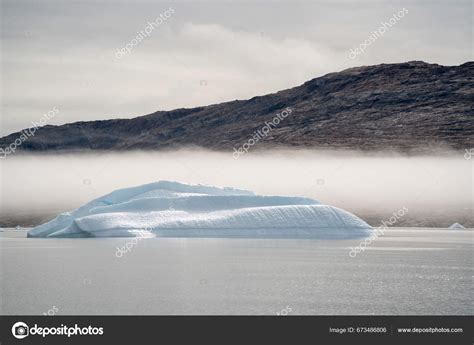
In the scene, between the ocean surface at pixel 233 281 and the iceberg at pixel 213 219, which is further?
the iceberg at pixel 213 219

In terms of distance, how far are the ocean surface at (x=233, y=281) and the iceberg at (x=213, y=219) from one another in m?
5.94

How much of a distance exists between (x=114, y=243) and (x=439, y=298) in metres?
25.4

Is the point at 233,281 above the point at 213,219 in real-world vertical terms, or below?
below

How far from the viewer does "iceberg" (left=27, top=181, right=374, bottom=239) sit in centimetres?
4344

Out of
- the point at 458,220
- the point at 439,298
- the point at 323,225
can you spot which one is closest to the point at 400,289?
the point at 439,298

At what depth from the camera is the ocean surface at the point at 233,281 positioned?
1897cm

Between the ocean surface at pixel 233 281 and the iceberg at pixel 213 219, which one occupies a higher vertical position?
the iceberg at pixel 213 219

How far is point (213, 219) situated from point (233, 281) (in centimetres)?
2005

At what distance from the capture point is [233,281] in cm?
2394

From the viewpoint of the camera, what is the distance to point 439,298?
2048cm

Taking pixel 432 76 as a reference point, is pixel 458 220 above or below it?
below

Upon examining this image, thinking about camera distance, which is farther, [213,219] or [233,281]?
[213,219]

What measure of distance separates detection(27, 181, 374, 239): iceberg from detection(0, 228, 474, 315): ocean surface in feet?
19.5
